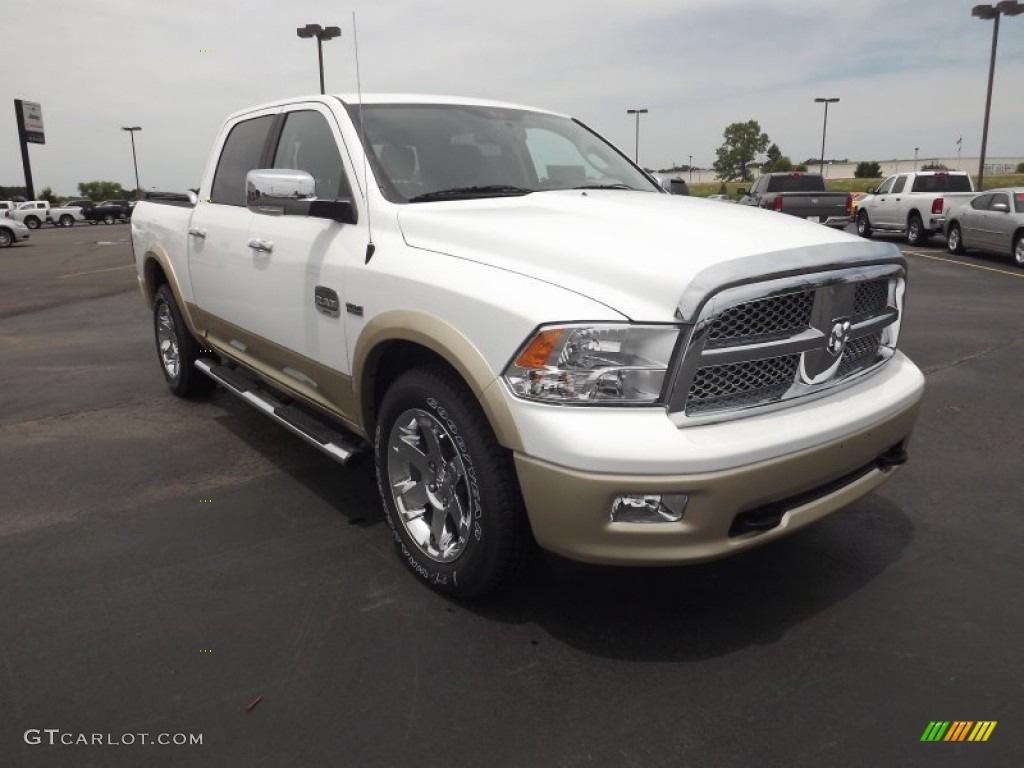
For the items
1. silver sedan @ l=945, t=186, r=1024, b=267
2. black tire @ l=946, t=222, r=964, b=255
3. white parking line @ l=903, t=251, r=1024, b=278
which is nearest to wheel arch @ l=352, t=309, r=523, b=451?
white parking line @ l=903, t=251, r=1024, b=278

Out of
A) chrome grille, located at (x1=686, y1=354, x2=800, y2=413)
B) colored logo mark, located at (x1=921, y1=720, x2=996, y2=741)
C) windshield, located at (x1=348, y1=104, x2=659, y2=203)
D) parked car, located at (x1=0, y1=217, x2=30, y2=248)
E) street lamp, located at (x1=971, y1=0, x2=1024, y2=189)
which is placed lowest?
colored logo mark, located at (x1=921, y1=720, x2=996, y2=741)

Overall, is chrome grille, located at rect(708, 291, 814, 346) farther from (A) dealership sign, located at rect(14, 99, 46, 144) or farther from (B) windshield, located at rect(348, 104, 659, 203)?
(A) dealership sign, located at rect(14, 99, 46, 144)

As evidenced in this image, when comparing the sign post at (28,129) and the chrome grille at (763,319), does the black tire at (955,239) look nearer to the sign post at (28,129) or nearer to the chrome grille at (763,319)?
the chrome grille at (763,319)

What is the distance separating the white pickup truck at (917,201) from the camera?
18953 millimetres

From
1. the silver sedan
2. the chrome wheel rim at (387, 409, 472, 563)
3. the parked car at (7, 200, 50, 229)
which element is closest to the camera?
the chrome wheel rim at (387, 409, 472, 563)

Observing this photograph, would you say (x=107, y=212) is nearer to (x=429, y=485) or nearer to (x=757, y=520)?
(x=429, y=485)

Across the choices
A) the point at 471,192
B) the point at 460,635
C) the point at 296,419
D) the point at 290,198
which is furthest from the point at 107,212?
the point at 460,635

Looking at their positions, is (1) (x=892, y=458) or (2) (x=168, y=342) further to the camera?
(2) (x=168, y=342)

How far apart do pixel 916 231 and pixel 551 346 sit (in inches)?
795

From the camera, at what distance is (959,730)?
235cm

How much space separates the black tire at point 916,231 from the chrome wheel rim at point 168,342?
1844 centimetres

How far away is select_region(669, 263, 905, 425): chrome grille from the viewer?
2477 millimetres

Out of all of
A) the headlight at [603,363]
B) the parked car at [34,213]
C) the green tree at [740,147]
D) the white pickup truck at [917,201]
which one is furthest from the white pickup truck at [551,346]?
the green tree at [740,147]

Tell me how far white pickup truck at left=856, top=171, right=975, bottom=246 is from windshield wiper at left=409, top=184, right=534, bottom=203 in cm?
1777
